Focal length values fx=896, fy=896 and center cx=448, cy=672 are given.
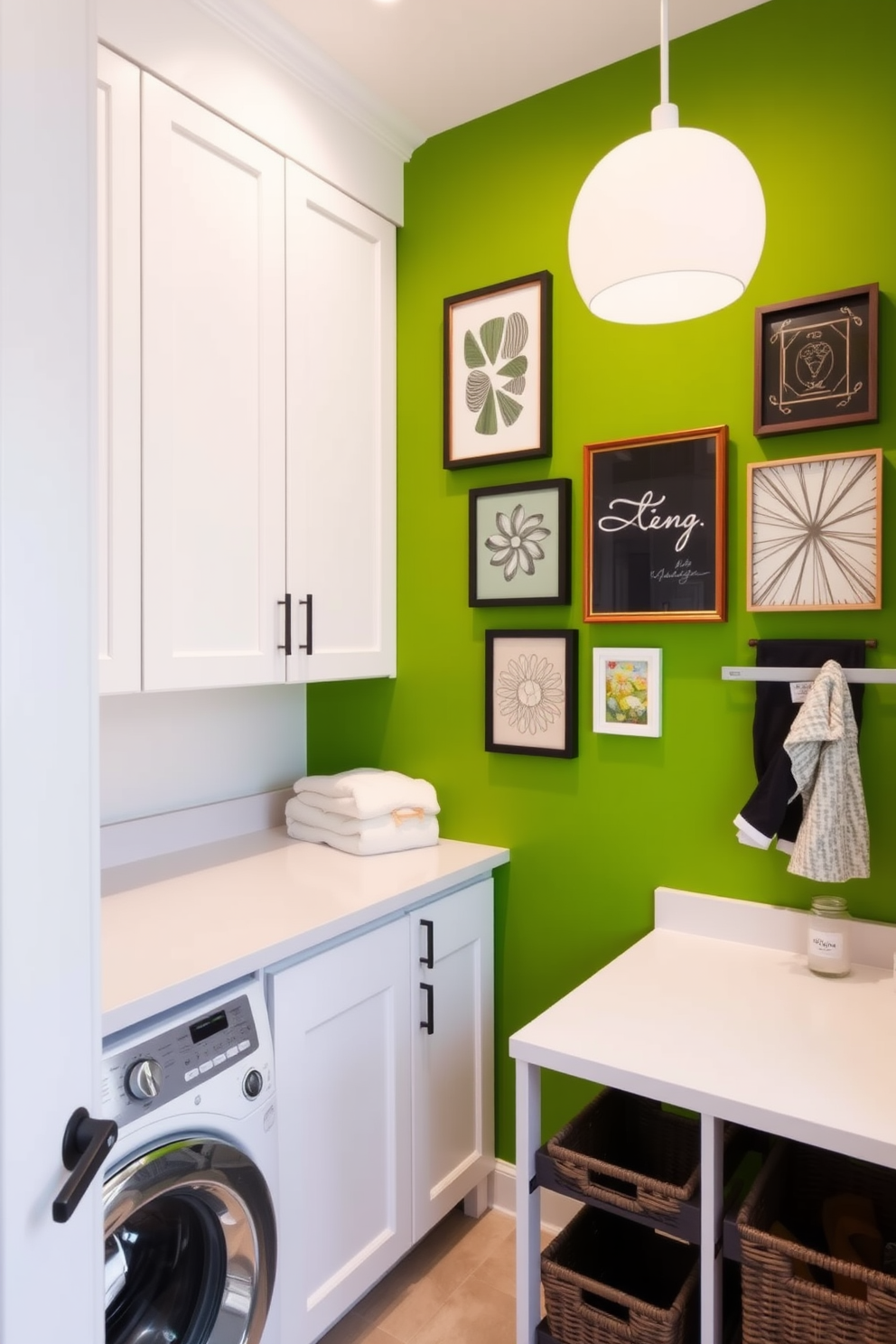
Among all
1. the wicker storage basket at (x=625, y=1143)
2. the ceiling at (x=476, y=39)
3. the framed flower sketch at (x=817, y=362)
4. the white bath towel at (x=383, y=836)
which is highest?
the ceiling at (x=476, y=39)

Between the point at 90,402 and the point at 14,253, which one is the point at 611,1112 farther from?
the point at 14,253

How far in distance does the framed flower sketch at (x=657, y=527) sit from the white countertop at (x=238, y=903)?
716 mm

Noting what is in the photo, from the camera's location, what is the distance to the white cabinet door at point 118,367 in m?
1.60

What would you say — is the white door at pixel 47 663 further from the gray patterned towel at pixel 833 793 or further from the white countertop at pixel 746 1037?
the gray patterned towel at pixel 833 793

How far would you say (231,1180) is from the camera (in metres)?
1.40

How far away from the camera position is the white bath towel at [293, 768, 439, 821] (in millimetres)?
2129

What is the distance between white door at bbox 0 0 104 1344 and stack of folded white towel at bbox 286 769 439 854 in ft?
3.76

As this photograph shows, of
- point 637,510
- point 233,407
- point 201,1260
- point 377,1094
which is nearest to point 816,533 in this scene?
point 637,510

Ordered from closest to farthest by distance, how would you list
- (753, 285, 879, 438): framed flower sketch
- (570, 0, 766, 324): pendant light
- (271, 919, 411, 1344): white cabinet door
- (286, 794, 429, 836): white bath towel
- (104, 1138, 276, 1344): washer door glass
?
(570, 0, 766, 324): pendant light → (104, 1138, 276, 1344): washer door glass → (271, 919, 411, 1344): white cabinet door → (753, 285, 879, 438): framed flower sketch → (286, 794, 429, 836): white bath towel

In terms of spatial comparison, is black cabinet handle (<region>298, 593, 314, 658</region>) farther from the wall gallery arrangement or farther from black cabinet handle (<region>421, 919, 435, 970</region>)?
black cabinet handle (<region>421, 919, 435, 970</region>)

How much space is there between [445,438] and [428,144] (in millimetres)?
777

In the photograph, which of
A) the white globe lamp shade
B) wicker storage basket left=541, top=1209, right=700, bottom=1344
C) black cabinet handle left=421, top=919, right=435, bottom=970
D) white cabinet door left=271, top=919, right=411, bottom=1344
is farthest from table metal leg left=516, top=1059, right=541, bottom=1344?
the white globe lamp shade

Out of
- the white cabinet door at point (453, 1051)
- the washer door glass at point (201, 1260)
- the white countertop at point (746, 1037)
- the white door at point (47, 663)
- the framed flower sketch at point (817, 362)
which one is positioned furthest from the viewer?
the white cabinet door at point (453, 1051)

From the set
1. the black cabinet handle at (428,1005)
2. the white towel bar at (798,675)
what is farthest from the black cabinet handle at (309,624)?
the white towel bar at (798,675)
